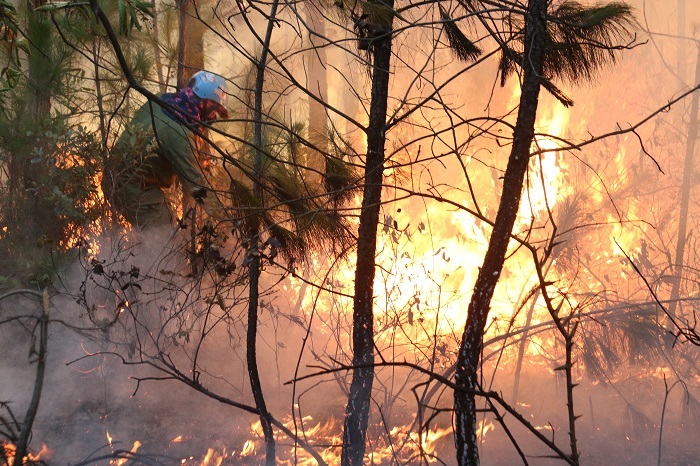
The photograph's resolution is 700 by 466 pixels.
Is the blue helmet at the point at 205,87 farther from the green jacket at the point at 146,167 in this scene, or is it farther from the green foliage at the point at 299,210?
the green foliage at the point at 299,210

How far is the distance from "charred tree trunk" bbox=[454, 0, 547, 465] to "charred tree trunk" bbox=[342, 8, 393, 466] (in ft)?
2.46

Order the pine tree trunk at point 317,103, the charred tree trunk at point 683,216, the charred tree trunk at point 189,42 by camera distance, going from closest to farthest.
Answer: the pine tree trunk at point 317,103
the charred tree trunk at point 189,42
the charred tree trunk at point 683,216

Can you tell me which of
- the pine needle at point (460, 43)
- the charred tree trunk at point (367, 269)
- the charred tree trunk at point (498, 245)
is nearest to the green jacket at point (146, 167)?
the charred tree trunk at point (367, 269)

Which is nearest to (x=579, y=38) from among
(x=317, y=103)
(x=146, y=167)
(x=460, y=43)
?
(x=460, y=43)

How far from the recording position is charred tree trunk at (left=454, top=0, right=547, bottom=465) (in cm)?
244

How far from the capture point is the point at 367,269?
10.6ft

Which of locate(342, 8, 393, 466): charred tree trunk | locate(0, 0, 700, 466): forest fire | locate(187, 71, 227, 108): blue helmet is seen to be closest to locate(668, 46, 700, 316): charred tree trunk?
locate(0, 0, 700, 466): forest fire

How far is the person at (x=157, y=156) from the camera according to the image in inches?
171

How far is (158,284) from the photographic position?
4.96m

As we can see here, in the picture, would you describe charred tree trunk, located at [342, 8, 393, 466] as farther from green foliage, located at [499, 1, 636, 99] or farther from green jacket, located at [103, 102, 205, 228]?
green jacket, located at [103, 102, 205, 228]

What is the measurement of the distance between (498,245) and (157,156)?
2.83m

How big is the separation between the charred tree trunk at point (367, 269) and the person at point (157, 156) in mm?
1467

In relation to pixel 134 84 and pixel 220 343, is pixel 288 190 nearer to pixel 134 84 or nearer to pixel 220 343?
pixel 134 84

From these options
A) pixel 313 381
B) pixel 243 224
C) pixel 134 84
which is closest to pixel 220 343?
pixel 313 381
